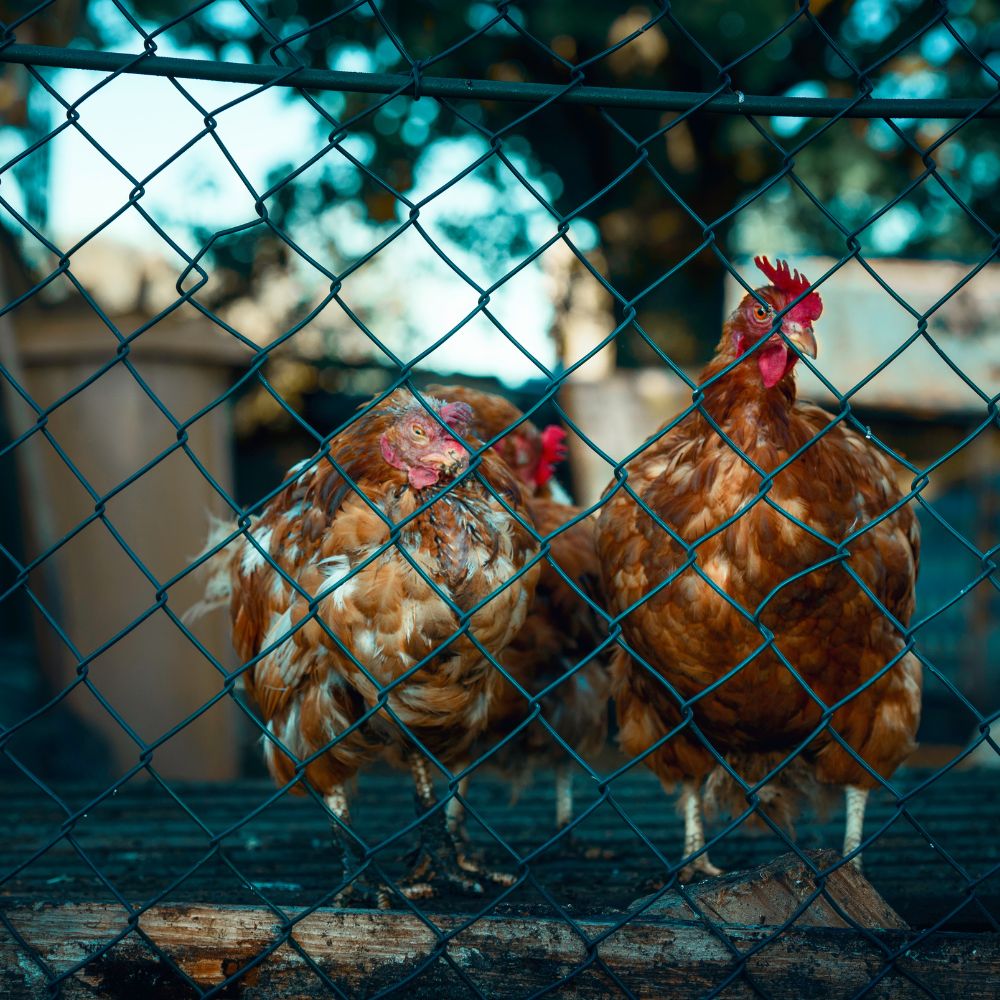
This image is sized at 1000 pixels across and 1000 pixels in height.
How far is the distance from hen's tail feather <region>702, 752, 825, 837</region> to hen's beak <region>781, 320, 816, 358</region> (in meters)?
1.10

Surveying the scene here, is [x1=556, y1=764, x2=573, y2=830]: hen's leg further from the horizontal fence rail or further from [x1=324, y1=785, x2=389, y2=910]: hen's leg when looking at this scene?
the horizontal fence rail

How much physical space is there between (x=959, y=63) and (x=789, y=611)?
17.6ft

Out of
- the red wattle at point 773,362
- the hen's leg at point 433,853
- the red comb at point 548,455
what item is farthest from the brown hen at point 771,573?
the red comb at point 548,455

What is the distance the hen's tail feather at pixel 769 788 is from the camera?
110 inches

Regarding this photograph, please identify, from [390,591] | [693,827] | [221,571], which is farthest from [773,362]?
[221,571]

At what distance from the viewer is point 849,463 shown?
2.48m

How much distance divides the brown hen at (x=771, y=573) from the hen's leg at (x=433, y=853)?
60 cm

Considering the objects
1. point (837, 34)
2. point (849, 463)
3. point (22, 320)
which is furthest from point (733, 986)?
point (837, 34)

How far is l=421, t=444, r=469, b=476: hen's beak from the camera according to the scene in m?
2.29

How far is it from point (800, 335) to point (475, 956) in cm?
149

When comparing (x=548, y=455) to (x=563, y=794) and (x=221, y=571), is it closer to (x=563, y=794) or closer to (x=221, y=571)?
(x=563, y=794)

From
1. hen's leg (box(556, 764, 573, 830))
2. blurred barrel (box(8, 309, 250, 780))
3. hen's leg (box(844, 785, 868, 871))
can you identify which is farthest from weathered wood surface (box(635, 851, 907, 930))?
blurred barrel (box(8, 309, 250, 780))

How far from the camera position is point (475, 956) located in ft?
5.49

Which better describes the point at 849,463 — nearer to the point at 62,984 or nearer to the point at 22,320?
the point at 62,984
